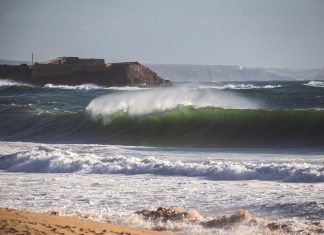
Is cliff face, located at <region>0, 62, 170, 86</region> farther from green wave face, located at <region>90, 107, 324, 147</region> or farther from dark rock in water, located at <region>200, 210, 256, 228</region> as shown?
dark rock in water, located at <region>200, 210, 256, 228</region>

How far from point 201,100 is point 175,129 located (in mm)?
4345

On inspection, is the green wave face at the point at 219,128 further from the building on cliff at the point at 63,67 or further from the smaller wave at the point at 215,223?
the building on cliff at the point at 63,67

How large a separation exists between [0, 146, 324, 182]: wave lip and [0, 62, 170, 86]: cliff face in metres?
66.0

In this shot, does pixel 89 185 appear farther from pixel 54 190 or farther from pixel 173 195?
pixel 173 195

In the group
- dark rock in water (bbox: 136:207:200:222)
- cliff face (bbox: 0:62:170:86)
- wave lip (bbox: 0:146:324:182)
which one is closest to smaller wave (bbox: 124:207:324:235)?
dark rock in water (bbox: 136:207:200:222)

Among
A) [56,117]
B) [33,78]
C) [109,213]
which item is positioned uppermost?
[33,78]

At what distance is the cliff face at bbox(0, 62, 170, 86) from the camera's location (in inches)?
3167

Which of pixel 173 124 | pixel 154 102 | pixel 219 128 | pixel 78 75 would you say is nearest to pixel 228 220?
pixel 219 128

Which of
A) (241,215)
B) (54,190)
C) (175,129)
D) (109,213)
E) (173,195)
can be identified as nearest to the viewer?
(241,215)

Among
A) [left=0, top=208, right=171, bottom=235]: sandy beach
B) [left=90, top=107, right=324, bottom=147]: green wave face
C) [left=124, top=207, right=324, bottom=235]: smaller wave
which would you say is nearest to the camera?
[left=0, top=208, right=171, bottom=235]: sandy beach

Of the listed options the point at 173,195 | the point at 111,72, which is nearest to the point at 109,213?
the point at 173,195

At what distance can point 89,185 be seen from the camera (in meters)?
10.4

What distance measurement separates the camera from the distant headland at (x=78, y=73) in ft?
264

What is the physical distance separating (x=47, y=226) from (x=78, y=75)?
7613 centimetres
